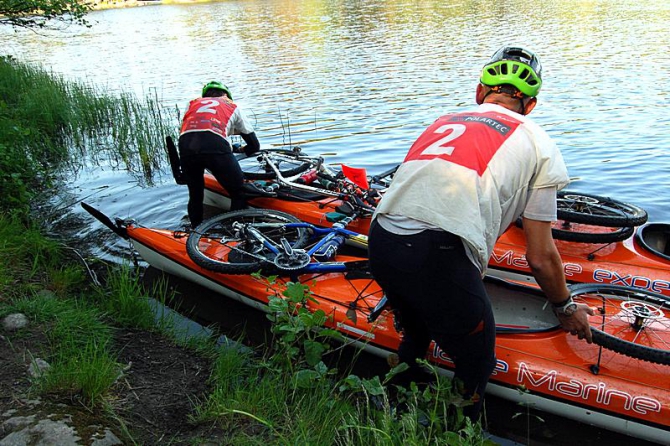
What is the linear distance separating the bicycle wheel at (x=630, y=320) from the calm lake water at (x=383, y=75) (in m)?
4.12

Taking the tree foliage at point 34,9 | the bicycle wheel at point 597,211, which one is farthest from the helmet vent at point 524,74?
the tree foliage at point 34,9

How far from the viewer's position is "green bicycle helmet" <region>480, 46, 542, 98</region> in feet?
9.80

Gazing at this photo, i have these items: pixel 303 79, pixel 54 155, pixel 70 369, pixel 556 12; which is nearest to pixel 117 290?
pixel 70 369

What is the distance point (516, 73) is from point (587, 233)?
9.68ft

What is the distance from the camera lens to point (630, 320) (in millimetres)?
4004

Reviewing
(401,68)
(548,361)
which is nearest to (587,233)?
(548,361)

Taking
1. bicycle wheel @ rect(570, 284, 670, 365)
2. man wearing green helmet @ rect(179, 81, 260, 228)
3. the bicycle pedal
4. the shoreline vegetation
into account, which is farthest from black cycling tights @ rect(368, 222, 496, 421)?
man wearing green helmet @ rect(179, 81, 260, 228)

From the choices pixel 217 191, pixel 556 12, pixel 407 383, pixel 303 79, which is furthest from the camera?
pixel 556 12

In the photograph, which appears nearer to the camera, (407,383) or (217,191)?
(407,383)

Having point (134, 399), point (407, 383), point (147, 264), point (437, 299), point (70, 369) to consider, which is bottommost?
point (147, 264)

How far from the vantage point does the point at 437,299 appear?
2.82 m

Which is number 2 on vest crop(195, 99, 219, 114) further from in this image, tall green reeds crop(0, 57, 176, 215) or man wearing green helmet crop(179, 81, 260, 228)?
tall green reeds crop(0, 57, 176, 215)

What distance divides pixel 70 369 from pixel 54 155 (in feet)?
29.9

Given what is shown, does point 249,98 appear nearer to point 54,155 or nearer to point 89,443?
point 54,155
